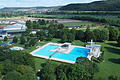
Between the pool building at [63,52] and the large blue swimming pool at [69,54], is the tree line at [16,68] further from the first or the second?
the large blue swimming pool at [69,54]

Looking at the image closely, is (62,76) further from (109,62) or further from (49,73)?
(109,62)

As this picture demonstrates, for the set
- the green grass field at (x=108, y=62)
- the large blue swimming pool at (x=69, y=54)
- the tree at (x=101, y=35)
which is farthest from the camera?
the tree at (x=101, y=35)

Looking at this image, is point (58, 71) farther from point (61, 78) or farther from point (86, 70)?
point (86, 70)

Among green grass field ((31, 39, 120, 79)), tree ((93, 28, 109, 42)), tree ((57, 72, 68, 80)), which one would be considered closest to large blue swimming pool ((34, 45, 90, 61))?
green grass field ((31, 39, 120, 79))

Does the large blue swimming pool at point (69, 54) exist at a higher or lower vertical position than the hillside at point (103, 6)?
lower

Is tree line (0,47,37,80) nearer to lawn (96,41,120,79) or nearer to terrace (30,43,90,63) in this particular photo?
terrace (30,43,90,63)

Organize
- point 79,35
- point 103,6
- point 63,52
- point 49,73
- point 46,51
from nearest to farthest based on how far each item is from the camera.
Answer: point 49,73 → point 63,52 → point 46,51 → point 79,35 → point 103,6

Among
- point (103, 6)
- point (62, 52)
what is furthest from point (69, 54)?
point (103, 6)

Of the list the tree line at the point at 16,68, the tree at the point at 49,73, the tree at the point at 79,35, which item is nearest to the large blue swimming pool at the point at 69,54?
the tree at the point at 79,35

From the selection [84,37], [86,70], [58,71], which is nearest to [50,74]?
[58,71]

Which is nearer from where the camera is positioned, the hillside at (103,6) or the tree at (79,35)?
the tree at (79,35)

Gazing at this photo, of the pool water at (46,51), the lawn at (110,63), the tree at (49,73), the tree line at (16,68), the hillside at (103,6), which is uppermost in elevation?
the hillside at (103,6)
